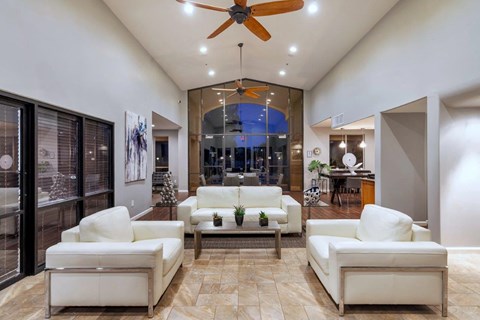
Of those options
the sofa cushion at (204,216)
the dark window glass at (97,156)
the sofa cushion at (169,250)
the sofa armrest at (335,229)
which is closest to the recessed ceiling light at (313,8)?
the sofa armrest at (335,229)

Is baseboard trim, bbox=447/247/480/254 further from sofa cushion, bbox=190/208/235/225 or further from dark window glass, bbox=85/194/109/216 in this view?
dark window glass, bbox=85/194/109/216

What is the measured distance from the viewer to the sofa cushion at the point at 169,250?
2622 millimetres

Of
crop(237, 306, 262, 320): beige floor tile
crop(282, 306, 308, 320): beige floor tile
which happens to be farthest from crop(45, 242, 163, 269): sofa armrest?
crop(282, 306, 308, 320): beige floor tile

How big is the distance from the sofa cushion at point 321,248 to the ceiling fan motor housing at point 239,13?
2989mm

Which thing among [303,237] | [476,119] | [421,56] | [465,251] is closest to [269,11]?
[421,56]

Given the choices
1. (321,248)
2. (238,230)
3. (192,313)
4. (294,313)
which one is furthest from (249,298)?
(238,230)

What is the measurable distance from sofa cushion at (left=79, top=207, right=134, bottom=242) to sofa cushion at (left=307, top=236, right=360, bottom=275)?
2045 millimetres

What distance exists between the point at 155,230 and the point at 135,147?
330 centimetres

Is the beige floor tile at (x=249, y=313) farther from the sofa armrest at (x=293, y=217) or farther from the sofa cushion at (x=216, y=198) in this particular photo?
the sofa cushion at (x=216, y=198)

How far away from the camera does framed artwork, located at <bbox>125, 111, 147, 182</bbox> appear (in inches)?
222

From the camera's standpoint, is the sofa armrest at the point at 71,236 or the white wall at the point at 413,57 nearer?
the sofa armrest at the point at 71,236

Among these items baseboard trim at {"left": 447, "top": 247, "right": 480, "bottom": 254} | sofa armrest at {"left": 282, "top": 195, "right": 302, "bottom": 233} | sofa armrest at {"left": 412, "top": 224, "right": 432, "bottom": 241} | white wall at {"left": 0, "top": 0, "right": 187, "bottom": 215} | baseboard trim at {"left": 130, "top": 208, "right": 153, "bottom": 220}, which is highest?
white wall at {"left": 0, "top": 0, "right": 187, "bottom": 215}

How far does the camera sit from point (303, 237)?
4.67 metres

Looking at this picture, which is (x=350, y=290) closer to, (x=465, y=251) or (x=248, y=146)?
(x=465, y=251)
